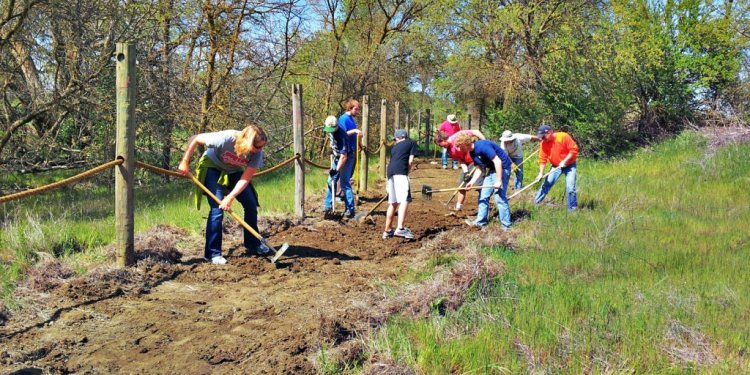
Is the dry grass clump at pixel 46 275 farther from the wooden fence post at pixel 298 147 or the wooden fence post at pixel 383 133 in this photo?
the wooden fence post at pixel 383 133

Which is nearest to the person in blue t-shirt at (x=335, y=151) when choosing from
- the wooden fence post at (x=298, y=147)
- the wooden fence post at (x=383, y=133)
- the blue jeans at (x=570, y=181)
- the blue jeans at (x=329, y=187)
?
the blue jeans at (x=329, y=187)

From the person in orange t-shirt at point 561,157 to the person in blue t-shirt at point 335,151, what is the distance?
3044 millimetres

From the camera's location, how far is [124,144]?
219 inches

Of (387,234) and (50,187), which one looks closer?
(50,187)

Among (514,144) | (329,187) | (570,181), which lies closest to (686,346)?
(570,181)

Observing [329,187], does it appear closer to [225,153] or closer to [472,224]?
[472,224]

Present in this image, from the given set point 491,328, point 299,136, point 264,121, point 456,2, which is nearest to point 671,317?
point 491,328

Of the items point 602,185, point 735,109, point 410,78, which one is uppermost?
point 410,78

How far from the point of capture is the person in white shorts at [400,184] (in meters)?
7.77

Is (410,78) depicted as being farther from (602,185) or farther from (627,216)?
(627,216)

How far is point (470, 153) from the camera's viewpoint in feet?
27.0

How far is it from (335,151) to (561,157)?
348 centimetres

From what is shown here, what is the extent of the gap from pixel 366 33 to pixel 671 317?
21.9m

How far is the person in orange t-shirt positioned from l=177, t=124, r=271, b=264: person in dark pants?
16.4ft
